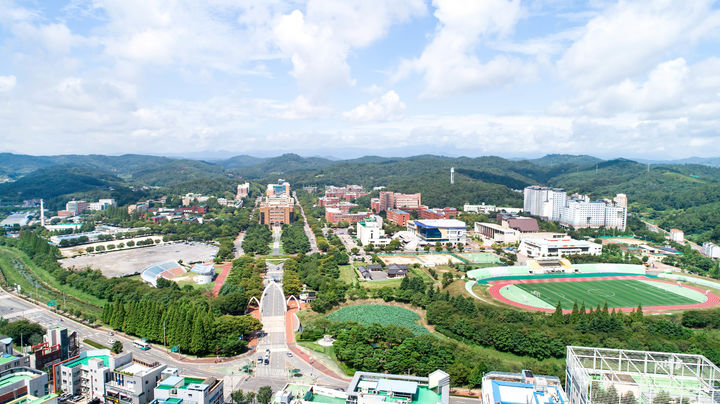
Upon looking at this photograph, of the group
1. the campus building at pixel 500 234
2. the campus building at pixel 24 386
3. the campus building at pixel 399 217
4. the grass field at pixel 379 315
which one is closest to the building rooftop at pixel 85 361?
the campus building at pixel 24 386

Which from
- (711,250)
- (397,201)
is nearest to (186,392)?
(711,250)

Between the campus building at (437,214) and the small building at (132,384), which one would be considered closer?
the small building at (132,384)

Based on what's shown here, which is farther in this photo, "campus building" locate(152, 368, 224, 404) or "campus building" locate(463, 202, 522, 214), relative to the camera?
"campus building" locate(463, 202, 522, 214)

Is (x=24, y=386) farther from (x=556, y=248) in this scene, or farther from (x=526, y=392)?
(x=556, y=248)

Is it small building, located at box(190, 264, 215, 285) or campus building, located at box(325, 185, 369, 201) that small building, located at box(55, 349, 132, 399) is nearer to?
small building, located at box(190, 264, 215, 285)

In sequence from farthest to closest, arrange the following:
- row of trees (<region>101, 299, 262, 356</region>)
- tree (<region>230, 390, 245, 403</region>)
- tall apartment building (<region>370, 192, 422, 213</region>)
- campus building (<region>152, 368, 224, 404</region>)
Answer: tall apartment building (<region>370, 192, 422, 213</region>) < row of trees (<region>101, 299, 262, 356</region>) < tree (<region>230, 390, 245, 403</region>) < campus building (<region>152, 368, 224, 404</region>)

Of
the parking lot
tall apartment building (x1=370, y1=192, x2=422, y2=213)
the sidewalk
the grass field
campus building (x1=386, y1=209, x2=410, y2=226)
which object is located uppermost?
tall apartment building (x1=370, y1=192, x2=422, y2=213)

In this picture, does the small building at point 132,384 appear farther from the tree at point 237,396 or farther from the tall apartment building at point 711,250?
the tall apartment building at point 711,250

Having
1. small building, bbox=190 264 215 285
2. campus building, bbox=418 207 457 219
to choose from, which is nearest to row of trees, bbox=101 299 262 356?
small building, bbox=190 264 215 285
